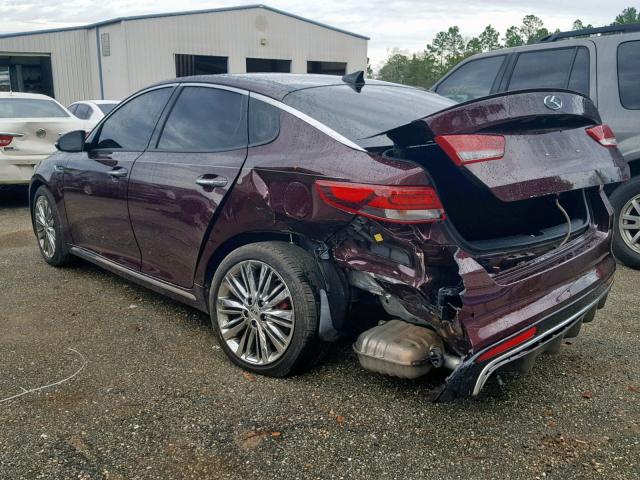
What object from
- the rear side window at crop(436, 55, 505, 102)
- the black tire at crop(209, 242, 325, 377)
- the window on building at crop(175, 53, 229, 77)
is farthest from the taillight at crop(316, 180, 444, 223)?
the window on building at crop(175, 53, 229, 77)

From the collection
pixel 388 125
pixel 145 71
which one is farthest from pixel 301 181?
pixel 145 71

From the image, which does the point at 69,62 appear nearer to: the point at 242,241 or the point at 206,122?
the point at 206,122

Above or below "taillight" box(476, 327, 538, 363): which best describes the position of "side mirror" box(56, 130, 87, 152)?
above

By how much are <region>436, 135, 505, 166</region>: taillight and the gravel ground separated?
3.97ft

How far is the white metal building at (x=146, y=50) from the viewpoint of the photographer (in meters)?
21.8

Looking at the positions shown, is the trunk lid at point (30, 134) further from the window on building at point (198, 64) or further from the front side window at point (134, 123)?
the window on building at point (198, 64)

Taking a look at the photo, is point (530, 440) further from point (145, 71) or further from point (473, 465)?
point (145, 71)

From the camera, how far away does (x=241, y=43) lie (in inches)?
972

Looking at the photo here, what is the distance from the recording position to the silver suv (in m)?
5.09

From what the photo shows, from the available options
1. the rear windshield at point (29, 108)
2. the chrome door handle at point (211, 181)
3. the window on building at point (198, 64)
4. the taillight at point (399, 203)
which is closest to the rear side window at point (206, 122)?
the chrome door handle at point (211, 181)

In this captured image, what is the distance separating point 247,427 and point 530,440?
1.25 meters

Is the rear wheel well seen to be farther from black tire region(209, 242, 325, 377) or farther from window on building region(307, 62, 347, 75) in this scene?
window on building region(307, 62, 347, 75)

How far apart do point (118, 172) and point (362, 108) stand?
1788 mm

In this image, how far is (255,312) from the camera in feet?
10.3
